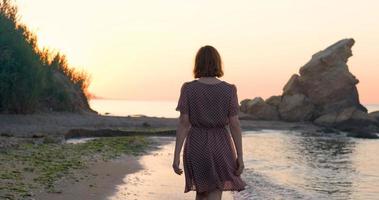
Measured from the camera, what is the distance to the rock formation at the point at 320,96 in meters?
67.3

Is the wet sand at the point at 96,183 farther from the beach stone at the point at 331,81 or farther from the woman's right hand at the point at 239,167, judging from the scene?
the beach stone at the point at 331,81

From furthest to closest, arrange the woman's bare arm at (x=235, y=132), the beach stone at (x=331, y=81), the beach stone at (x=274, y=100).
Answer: the beach stone at (x=274, y=100)
the beach stone at (x=331, y=81)
the woman's bare arm at (x=235, y=132)

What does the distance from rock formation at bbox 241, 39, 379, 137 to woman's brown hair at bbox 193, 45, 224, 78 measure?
60888 millimetres

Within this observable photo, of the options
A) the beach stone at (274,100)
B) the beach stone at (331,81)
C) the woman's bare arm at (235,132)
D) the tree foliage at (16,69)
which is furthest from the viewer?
the beach stone at (274,100)

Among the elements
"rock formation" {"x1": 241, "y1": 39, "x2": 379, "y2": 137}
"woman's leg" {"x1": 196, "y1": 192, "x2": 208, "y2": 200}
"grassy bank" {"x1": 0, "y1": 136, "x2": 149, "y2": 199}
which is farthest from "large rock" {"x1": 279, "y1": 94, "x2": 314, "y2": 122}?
"woman's leg" {"x1": 196, "y1": 192, "x2": 208, "y2": 200}

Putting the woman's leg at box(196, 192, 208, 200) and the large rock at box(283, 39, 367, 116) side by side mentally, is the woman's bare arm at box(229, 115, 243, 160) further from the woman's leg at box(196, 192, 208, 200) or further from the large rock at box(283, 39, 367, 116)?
the large rock at box(283, 39, 367, 116)


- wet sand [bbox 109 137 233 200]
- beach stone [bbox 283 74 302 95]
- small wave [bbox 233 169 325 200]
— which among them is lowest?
small wave [bbox 233 169 325 200]

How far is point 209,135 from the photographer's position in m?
5.56

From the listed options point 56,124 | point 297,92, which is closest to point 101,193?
point 56,124

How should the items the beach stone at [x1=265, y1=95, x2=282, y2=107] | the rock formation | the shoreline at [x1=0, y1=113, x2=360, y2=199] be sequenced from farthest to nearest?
the beach stone at [x1=265, y1=95, x2=282, y2=107] → the rock formation → the shoreline at [x1=0, y1=113, x2=360, y2=199]

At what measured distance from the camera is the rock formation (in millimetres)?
67269

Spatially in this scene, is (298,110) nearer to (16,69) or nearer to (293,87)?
(293,87)

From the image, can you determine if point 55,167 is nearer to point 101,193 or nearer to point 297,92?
point 101,193

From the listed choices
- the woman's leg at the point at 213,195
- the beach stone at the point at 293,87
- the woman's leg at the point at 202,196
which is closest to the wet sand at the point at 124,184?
the woman's leg at the point at 202,196
